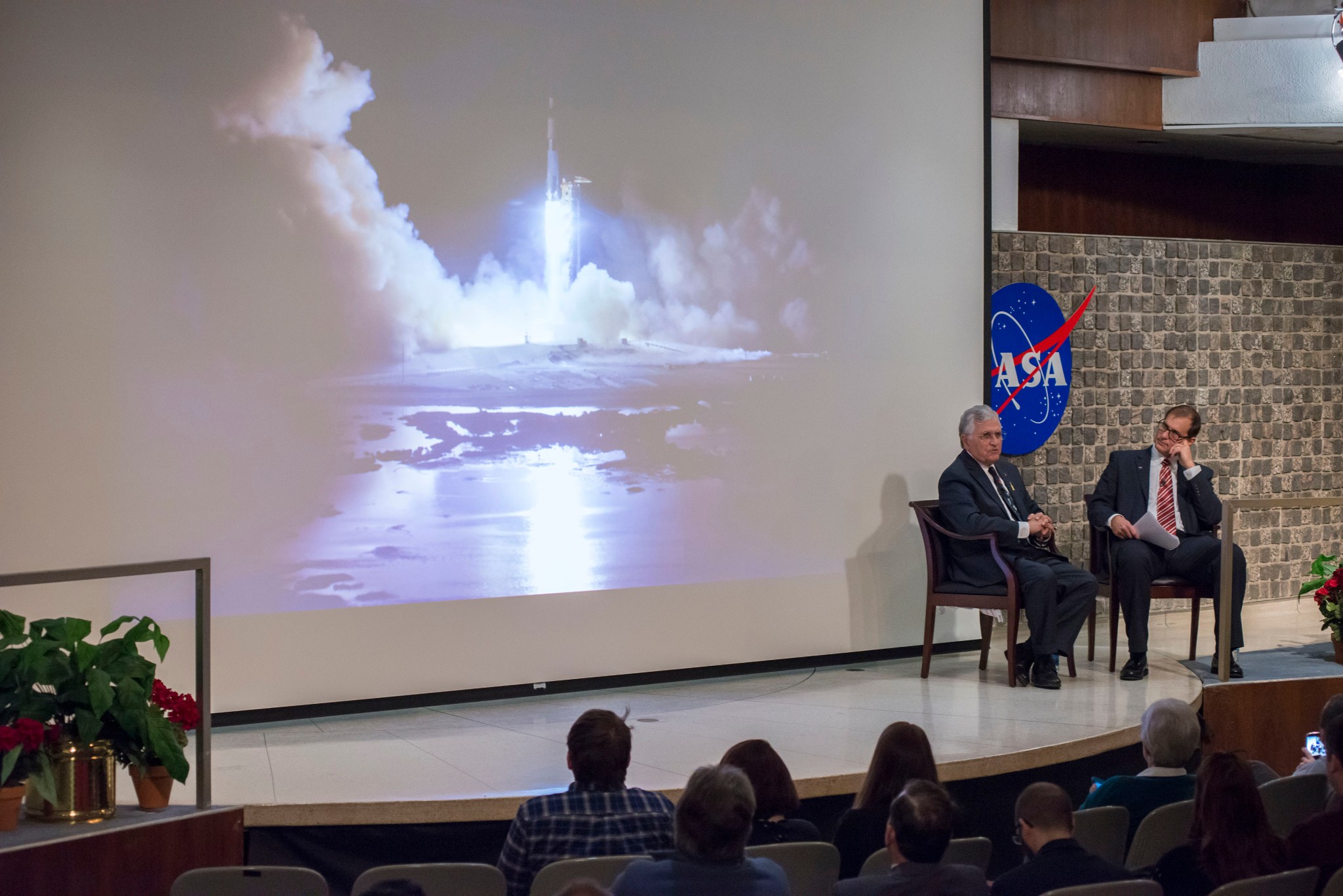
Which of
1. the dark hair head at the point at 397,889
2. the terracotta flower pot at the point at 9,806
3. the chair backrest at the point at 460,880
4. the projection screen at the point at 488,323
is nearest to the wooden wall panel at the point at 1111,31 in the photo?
the projection screen at the point at 488,323

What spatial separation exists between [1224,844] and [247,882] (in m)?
1.94

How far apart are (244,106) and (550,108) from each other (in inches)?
46.1

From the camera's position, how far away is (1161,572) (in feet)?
18.8

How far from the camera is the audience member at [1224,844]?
8.82 ft

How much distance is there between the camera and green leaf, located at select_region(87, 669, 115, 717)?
128 inches

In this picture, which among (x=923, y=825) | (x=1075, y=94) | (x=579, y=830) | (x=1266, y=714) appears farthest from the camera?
(x=1075, y=94)

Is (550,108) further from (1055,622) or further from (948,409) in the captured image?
(1055,622)

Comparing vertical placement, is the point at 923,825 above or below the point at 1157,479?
below

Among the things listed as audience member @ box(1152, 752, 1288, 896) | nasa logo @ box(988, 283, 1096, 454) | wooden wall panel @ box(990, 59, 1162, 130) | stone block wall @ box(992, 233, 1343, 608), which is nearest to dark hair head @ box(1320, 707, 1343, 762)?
audience member @ box(1152, 752, 1288, 896)

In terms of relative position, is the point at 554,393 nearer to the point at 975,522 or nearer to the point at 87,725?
the point at 975,522

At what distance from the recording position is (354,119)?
15.8ft

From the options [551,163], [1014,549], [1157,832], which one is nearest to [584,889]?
[1157,832]

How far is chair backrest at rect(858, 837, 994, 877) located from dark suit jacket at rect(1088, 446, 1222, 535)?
318 cm

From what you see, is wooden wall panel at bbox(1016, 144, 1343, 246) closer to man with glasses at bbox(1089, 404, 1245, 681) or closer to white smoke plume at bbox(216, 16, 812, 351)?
man with glasses at bbox(1089, 404, 1245, 681)
